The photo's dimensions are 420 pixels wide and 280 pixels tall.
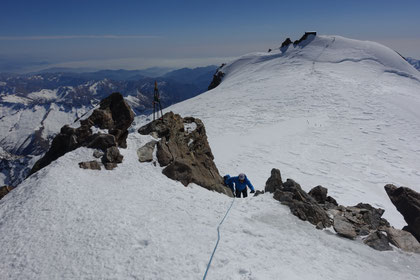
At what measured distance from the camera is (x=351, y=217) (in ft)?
41.9

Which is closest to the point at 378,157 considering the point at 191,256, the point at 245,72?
the point at 191,256

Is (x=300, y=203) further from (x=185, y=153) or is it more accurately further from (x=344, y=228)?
(x=185, y=153)

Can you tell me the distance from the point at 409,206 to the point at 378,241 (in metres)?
3.71

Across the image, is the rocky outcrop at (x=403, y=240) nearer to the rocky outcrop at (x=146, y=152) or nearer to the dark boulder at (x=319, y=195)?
the dark boulder at (x=319, y=195)

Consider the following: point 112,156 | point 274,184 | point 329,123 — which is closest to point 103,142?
point 112,156

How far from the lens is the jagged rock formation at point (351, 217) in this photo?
10.9 meters

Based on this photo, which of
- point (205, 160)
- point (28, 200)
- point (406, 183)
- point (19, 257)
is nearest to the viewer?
point (19, 257)

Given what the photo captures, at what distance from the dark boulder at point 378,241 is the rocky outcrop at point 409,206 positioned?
2.26 m

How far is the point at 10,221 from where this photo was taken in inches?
363

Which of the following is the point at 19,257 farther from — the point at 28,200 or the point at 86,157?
the point at 86,157

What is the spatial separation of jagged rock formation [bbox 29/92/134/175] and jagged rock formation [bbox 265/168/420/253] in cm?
934

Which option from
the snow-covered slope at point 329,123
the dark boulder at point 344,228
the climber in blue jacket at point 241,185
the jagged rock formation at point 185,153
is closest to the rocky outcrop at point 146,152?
the jagged rock formation at point 185,153

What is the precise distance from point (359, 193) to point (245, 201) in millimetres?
11807

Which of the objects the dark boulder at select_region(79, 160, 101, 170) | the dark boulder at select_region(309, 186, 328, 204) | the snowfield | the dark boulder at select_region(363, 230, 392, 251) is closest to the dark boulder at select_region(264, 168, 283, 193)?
the snowfield
